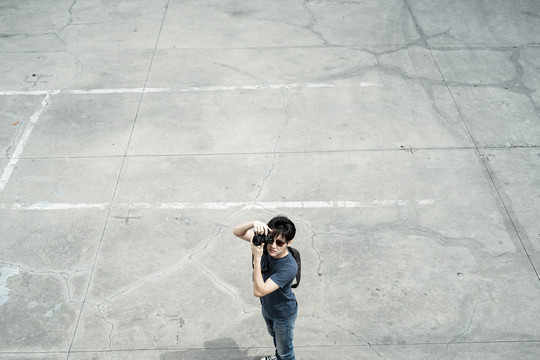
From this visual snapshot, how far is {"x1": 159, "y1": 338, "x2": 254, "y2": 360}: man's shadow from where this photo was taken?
5027 millimetres

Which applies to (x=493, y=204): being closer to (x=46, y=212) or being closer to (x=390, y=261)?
(x=390, y=261)

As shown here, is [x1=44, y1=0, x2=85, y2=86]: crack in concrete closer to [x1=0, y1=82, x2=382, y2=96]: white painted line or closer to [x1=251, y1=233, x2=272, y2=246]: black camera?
[x1=0, y1=82, x2=382, y2=96]: white painted line

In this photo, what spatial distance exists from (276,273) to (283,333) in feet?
2.20

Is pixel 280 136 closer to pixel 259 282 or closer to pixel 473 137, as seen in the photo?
pixel 473 137

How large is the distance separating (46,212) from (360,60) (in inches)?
227

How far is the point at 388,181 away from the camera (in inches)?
272

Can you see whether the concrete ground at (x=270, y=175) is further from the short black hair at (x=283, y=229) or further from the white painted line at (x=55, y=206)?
the short black hair at (x=283, y=229)

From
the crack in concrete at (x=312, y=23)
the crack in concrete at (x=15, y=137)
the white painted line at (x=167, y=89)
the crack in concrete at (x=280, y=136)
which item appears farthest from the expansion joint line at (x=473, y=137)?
the crack in concrete at (x=15, y=137)

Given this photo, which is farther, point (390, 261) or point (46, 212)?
point (46, 212)

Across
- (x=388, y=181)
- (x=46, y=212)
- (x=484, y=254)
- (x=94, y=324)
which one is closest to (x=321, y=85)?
(x=388, y=181)

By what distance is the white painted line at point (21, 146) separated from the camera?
7.06 meters

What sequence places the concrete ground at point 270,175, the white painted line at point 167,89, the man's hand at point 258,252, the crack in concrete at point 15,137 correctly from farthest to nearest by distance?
the white painted line at point 167,89 → the crack in concrete at point 15,137 → the concrete ground at point 270,175 → the man's hand at point 258,252

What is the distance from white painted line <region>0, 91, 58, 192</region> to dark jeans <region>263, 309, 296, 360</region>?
449 centimetres

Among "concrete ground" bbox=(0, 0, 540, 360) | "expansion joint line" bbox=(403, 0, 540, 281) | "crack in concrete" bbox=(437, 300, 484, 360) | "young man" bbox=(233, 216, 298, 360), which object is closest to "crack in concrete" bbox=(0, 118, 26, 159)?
"concrete ground" bbox=(0, 0, 540, 360)
